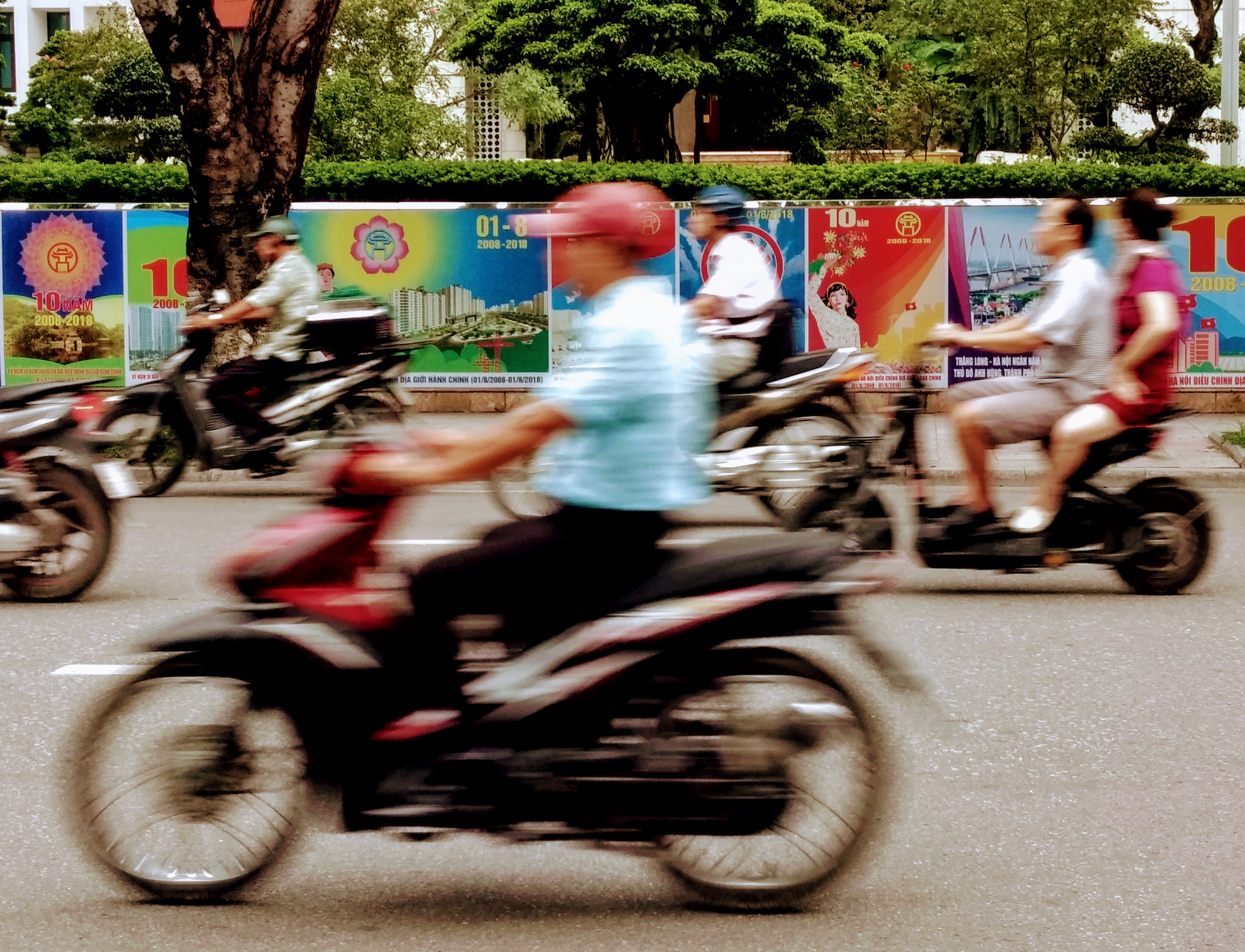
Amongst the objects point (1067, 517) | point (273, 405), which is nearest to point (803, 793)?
point (1067, 517)

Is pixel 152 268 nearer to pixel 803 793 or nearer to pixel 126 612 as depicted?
pixel 126 612

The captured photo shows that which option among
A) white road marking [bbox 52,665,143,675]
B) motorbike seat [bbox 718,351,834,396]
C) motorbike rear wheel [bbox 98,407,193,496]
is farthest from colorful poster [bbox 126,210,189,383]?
white road marking [bbox 52,665,143,675]

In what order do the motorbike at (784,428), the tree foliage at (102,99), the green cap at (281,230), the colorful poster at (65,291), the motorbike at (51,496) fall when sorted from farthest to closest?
the tree foliage at (102,99), the colorful poster at (65,291), the green cap at (281,230), the motorbike at (784,428), the motorbike at (51,496)

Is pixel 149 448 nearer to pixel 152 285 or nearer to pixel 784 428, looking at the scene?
pixel 784 428

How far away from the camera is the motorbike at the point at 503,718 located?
3.65 m

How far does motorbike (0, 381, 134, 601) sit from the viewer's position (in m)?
7.15

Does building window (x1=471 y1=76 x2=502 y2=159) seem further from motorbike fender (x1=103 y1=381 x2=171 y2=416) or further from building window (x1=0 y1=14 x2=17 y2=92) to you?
motorbike fender (x1=103 y1=381 x2=171 y2=416)

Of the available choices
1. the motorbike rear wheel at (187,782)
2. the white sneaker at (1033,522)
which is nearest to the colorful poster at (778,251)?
the white sneaker at (1033,522)

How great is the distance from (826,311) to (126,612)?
9488 mm

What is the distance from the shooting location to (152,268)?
51.2 ft

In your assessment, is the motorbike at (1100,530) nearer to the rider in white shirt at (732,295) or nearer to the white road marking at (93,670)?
the rider in white shirt at (732,295)

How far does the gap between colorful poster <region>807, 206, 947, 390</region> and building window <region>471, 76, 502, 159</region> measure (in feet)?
76.4

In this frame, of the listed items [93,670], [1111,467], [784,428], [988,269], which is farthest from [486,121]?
[93,670]

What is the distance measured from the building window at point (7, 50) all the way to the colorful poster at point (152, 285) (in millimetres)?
54414
